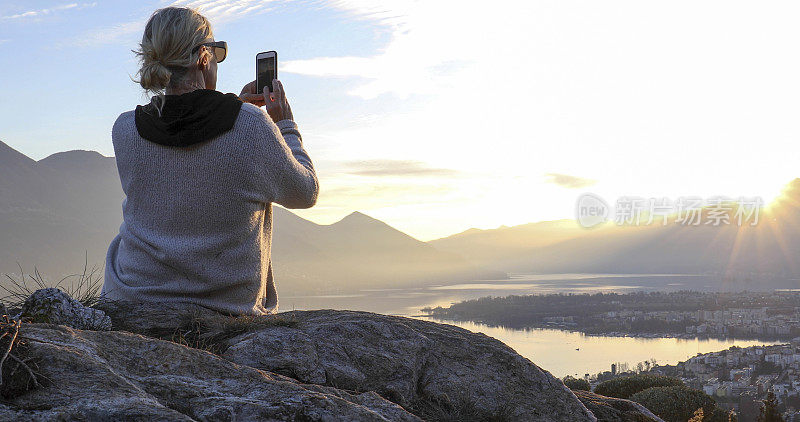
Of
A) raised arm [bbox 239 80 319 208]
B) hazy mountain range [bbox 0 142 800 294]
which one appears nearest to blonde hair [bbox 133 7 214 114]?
raised arm [bbox 239 80 319 208]

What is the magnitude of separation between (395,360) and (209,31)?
1.75 meters

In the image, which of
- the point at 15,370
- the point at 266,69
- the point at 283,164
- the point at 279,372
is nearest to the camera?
the point at 15,370

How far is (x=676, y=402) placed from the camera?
1317 centimetres

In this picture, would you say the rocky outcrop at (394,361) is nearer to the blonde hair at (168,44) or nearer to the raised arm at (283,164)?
the raised arm at (283,164)

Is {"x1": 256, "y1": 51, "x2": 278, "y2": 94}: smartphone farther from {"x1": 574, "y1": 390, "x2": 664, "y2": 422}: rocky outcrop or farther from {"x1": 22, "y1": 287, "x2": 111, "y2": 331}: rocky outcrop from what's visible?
{"x1": 574, "y1": 390, "x2": 664, "y2": 422}: rocky outcrop

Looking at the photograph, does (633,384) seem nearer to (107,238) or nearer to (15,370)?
(15,370)

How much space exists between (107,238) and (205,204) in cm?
11148

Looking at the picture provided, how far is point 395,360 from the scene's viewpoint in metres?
2.86

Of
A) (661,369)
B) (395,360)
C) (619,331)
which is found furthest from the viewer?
(619,331)

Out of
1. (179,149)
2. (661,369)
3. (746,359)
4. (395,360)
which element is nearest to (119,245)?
(179,149)

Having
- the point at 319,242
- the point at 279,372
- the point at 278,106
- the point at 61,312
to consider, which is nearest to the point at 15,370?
the point at 279,372

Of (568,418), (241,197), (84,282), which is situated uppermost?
(241,197)

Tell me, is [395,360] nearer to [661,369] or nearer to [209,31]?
[209,31]

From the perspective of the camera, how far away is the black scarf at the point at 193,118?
9.36ft
